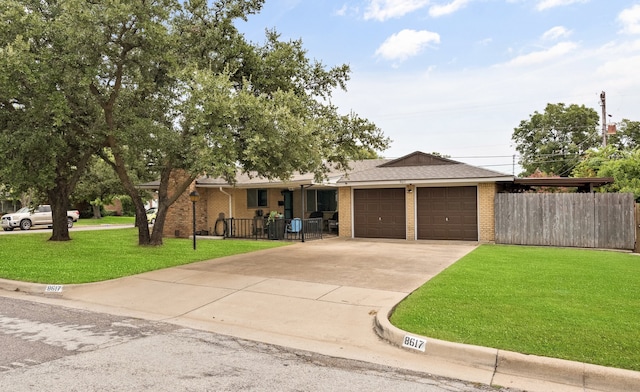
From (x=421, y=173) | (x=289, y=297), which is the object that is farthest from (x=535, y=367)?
(x=421, y=173)

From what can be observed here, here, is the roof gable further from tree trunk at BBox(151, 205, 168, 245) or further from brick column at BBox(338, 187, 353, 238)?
tree trunk at BBox(151, 205, 168, 245)

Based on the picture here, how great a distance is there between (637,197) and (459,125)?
82.6ft

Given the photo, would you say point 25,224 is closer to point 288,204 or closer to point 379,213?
point 288,204

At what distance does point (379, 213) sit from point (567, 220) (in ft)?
23.4

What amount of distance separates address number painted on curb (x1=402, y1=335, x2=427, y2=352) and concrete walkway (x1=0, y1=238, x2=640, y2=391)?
5 cm

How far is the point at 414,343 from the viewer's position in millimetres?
5133

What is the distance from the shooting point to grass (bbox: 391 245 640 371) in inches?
188

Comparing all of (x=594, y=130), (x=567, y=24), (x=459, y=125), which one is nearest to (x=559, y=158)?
(x=594, y=130)

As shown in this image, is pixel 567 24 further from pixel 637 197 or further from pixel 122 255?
pixel 122 255

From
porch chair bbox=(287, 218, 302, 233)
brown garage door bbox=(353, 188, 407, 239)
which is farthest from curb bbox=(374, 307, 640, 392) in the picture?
brown garage door bbox=(353, 188, 407, 239)

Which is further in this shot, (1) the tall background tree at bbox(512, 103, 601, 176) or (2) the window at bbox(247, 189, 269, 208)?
(1) the tall background tree at bbox(512, 103, 601, 176)

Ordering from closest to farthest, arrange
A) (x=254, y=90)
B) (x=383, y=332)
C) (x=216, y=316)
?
(x=383, y=332), (x=216, y=316), (x=254, y=90)

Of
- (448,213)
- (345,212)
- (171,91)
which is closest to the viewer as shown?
(171,91)

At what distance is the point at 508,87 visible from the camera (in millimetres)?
21656
